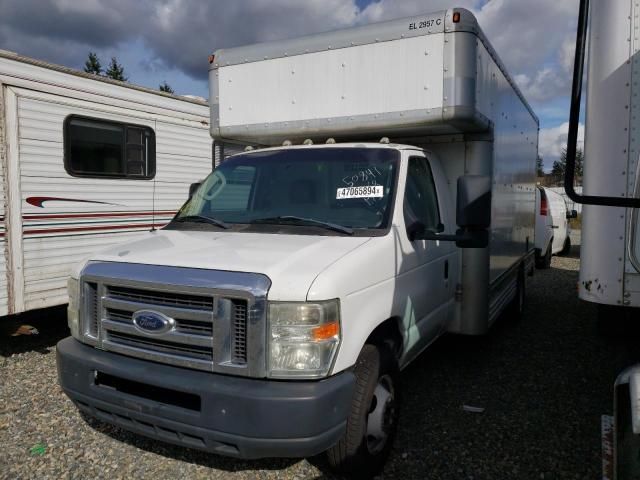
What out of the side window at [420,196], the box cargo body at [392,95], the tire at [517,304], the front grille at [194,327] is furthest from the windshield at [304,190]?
the tire at [517,304]

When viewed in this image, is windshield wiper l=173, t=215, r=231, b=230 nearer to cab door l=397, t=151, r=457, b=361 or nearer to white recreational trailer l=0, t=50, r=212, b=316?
cab door l=397, t=151, r=457, b=361

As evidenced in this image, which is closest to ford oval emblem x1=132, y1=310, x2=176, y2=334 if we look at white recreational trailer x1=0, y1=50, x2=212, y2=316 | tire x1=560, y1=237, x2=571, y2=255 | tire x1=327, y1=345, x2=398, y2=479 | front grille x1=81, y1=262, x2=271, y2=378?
front grille x1=81, y1=262, x2=271, y2=378

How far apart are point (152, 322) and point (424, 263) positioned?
1980 mm

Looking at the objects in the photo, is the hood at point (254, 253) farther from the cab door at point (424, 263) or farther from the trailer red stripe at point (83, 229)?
the trailer red stripe at point (83, 229)

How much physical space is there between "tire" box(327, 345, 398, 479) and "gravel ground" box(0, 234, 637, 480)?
0.82 ft

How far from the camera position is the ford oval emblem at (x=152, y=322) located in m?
2.82

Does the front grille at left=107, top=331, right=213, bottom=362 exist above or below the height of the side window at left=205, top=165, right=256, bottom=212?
below

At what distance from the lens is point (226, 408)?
2.56m

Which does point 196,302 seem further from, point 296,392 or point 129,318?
point 296,392

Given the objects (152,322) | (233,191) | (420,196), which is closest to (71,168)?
(233,191)

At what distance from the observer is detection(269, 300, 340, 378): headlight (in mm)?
2602

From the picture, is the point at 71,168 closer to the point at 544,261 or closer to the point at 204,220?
the point at 204,220

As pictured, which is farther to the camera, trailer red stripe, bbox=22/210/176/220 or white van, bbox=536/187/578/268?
white van, bbox=536/187/578/268

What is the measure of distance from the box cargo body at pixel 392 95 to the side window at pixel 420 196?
1.17 feet
